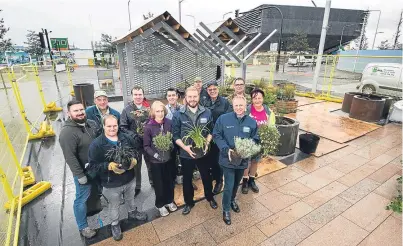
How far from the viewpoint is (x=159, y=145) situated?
276 cm

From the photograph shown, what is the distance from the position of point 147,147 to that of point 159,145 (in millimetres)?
220

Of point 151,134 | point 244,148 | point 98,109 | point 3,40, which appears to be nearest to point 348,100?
point 244,148

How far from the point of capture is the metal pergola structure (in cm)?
746

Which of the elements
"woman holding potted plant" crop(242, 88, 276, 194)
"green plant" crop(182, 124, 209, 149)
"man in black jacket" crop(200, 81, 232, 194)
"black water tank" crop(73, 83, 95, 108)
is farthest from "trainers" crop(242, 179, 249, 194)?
"black water tank" crop(73, 83, 95, 108)

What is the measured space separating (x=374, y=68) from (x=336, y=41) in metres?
44.1

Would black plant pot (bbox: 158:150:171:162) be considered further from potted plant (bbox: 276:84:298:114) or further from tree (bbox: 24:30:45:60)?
tree (bbox: 24:30:45:60)

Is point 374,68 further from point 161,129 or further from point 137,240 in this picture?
point 137,240

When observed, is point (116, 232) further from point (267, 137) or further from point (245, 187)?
point (267, 137)

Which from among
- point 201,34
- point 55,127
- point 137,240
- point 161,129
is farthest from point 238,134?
point 55,127

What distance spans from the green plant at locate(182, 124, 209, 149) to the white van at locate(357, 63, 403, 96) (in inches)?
423

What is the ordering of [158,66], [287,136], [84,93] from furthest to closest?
[158,66], [84,93], [287,136]

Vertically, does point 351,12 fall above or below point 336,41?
above

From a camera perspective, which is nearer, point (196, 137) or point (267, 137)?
point (196, 137)

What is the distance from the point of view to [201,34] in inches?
292
